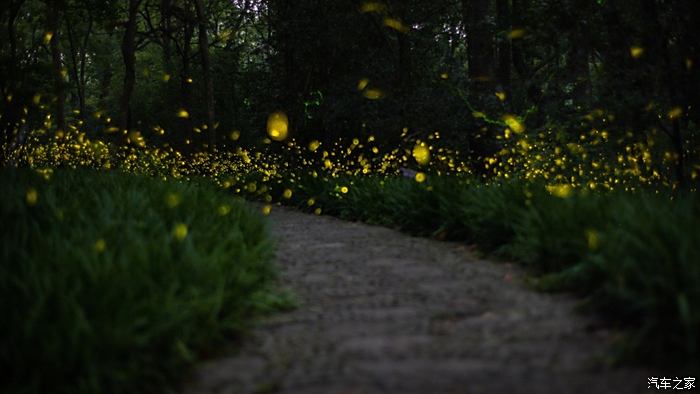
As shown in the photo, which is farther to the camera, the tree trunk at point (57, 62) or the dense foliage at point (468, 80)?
the tree trunk at point (57, 62)

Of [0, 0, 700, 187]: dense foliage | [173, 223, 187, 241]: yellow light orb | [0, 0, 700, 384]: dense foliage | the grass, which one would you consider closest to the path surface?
the grass

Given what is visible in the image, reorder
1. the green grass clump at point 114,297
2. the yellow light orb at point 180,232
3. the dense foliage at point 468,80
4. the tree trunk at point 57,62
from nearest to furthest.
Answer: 1. the green grass clump at point 114,297
2. the yellow light orb at point 180,232
3. the dense foliage at point 468,80
4. the tree trunk at point 57,62

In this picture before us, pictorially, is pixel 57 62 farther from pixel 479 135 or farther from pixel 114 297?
pixel 114 297

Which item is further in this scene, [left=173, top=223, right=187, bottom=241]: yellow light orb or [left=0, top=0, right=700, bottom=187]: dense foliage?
[left=0, top=0, right=700, bottom=187]: dense foliage

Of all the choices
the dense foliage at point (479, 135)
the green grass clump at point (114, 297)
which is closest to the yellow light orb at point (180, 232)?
the green grass clump at point (114, 297)

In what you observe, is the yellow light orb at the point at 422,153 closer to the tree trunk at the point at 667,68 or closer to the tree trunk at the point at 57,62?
the tree trunk at the point at 667,68

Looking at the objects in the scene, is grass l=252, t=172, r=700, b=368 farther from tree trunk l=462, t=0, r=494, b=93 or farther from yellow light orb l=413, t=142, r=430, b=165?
tree trunk l=462, t=0, r=494, b=93
